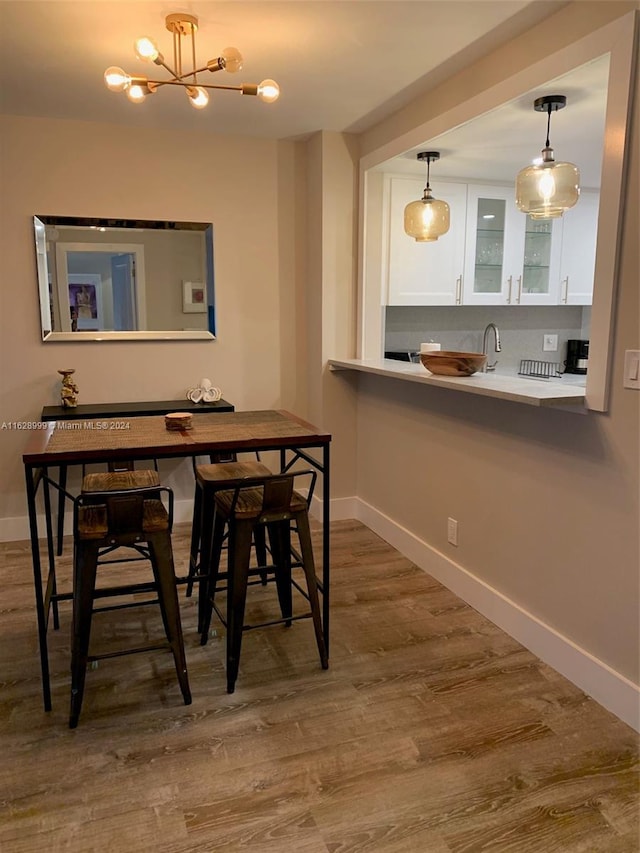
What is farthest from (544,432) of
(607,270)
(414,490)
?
(414,490)

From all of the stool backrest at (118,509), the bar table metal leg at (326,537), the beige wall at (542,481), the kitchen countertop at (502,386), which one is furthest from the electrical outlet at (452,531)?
the stool backrest at (118,509)

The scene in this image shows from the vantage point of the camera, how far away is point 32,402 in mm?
3549

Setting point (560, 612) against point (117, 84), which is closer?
point (117, 84)

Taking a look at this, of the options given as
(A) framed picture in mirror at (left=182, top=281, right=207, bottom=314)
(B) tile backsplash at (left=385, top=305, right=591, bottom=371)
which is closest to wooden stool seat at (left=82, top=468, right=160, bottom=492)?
(A) framed picture in mirror at (left=182, top=281, right=207, bottom=314)

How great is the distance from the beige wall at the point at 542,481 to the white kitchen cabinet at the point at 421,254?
0.36 metres

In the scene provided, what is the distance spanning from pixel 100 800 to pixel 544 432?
6.26 feet

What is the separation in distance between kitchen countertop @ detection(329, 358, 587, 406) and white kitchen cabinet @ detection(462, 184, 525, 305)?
96 centimetres

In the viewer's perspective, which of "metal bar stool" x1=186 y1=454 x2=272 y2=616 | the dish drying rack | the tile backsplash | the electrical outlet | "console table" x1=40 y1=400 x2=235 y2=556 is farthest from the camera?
the dish drying rack

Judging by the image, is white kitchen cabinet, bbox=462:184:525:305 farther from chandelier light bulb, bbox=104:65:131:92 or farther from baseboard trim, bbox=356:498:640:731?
chandelier light bulb, bbox=104:65:131:92

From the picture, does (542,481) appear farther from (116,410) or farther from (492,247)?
(116,410)

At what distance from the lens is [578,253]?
164 inches

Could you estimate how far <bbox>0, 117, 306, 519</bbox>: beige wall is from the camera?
3.39m

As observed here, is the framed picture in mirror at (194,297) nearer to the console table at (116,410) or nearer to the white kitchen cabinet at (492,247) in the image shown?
the console table at (116,410)

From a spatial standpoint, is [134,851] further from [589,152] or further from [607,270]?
[589,152]
